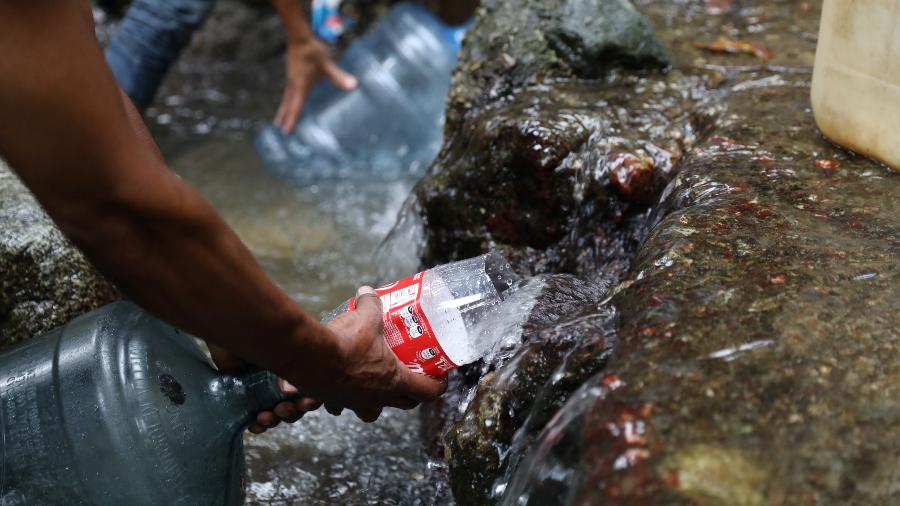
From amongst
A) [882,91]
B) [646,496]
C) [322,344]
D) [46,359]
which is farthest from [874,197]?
[46,359]

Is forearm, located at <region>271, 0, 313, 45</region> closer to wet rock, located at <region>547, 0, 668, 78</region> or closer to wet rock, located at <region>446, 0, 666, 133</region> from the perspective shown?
wet rock, located at <region>446, 0, 666, 133</region>

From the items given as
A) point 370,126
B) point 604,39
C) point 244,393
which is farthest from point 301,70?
point 244,393

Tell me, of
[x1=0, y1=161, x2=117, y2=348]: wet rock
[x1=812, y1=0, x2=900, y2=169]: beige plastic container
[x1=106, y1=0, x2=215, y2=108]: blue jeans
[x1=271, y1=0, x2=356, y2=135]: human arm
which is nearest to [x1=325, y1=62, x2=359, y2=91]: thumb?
[x1=271, y1=0, x2=356, y2=135]: human arm

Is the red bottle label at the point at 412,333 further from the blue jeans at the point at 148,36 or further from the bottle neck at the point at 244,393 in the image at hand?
the blue jeans at the point at 148,36

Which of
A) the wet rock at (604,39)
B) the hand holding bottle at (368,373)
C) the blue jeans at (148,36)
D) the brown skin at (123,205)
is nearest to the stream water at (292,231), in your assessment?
the hand holding bottle at (368,373)

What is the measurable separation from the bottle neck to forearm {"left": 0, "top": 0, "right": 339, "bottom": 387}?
0.31 m

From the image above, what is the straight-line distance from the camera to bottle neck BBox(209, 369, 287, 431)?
1703 mm

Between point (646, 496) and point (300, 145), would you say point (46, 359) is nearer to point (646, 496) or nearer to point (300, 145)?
point (646, 496)

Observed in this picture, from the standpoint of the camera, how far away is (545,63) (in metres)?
2.91

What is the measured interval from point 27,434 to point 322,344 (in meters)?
0.66

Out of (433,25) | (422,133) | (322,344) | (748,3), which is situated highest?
(322,344)

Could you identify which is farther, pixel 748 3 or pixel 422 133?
pixel 422 133

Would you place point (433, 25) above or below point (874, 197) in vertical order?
below

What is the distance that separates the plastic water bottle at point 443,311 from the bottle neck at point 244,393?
0.77 feet
